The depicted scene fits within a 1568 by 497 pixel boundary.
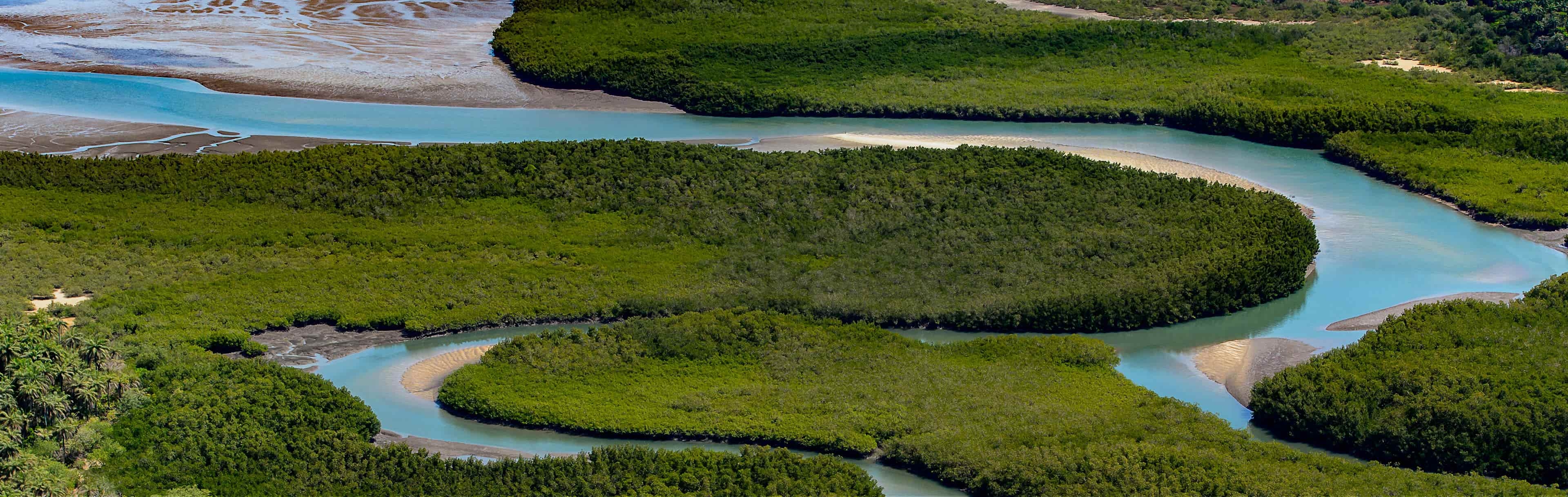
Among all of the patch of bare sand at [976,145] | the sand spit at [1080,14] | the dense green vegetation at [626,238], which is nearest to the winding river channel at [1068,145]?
the patch of bare sand at [976,145]

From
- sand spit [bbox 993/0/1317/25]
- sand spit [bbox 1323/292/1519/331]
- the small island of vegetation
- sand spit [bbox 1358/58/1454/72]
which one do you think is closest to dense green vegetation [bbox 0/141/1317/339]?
the small island of vegetation

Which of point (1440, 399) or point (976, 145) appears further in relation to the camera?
point (976, 145)

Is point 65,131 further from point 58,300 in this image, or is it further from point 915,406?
point 915,406

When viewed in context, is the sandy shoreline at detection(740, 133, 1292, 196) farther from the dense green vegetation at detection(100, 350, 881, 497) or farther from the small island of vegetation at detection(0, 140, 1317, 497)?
the dense green vegetation at detection(100, 350, 881, 497)

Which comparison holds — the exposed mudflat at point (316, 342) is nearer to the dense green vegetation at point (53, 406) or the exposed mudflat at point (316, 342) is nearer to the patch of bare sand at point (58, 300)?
the dense green vegetation at point (53, 406)

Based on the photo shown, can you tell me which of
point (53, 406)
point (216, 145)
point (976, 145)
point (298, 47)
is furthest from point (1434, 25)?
point (53, 406)

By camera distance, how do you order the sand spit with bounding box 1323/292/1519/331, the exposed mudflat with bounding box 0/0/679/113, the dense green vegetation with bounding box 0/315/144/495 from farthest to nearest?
1. the exposed mudflat with bounding box 0/0/679/113
2. the sand spit with bounding box 1323/292/1519/331
3. the dense green vegetation with bounding box 0/315/144/495
